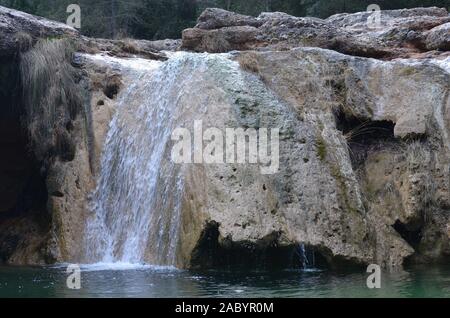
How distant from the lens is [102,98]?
46.4ft

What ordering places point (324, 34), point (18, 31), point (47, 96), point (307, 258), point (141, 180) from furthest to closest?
point (324, 34)
point (18, 31)
point (47, 96)
point (141, 180)
point (307, 258)

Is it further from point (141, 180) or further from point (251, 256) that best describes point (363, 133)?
point (141, 180)

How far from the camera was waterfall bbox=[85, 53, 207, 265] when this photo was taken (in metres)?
11.5

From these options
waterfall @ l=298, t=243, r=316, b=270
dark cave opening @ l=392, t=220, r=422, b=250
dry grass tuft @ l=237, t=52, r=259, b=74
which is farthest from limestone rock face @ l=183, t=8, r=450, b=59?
waterfall @ l=298, t=243, r=316, b=270

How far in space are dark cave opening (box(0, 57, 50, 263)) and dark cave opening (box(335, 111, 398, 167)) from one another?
5.83 meters

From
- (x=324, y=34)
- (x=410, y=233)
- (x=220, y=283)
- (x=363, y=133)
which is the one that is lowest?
(x=220, y=283)

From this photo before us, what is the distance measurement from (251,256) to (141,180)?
8.64 ft

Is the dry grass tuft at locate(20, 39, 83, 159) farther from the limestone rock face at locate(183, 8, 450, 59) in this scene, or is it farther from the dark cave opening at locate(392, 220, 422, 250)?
the dark cave opening at locate(392, 220, 422, 250)

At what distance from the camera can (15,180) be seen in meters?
15.8

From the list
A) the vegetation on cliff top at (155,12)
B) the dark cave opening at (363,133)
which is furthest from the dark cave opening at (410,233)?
the vegetation on cliff top at (155,12)

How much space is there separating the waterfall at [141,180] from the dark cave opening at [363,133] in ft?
9.24

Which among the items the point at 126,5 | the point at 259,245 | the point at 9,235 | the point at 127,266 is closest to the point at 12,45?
the point at 9,235

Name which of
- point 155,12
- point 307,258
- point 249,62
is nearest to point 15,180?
point 249,62
